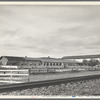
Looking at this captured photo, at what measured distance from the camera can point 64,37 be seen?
4.45 meters

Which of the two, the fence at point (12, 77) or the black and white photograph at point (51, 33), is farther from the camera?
the fence at point (12, 77)

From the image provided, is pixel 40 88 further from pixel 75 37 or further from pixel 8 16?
pixel 8 16

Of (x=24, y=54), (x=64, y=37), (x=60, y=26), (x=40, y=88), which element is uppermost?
(x=60, y=26)

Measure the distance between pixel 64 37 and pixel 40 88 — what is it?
1536mm

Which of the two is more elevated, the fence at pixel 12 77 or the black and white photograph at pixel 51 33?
the black and white photograph at pixel 51 33

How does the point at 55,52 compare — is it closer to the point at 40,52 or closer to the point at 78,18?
the point at 40,52

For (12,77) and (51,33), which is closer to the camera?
(51,33)

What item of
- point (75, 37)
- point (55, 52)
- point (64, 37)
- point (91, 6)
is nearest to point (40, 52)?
point (55, 52)

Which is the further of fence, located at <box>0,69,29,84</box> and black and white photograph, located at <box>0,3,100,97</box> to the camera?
fence, located at <box>0,69,29,84</box>

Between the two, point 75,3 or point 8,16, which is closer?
point 75,3

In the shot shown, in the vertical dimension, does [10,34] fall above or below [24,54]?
above

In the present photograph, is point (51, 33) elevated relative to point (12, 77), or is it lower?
elevated

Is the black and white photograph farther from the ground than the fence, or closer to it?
farther from the ground

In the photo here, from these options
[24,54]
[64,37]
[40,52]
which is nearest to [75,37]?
[64,37]
